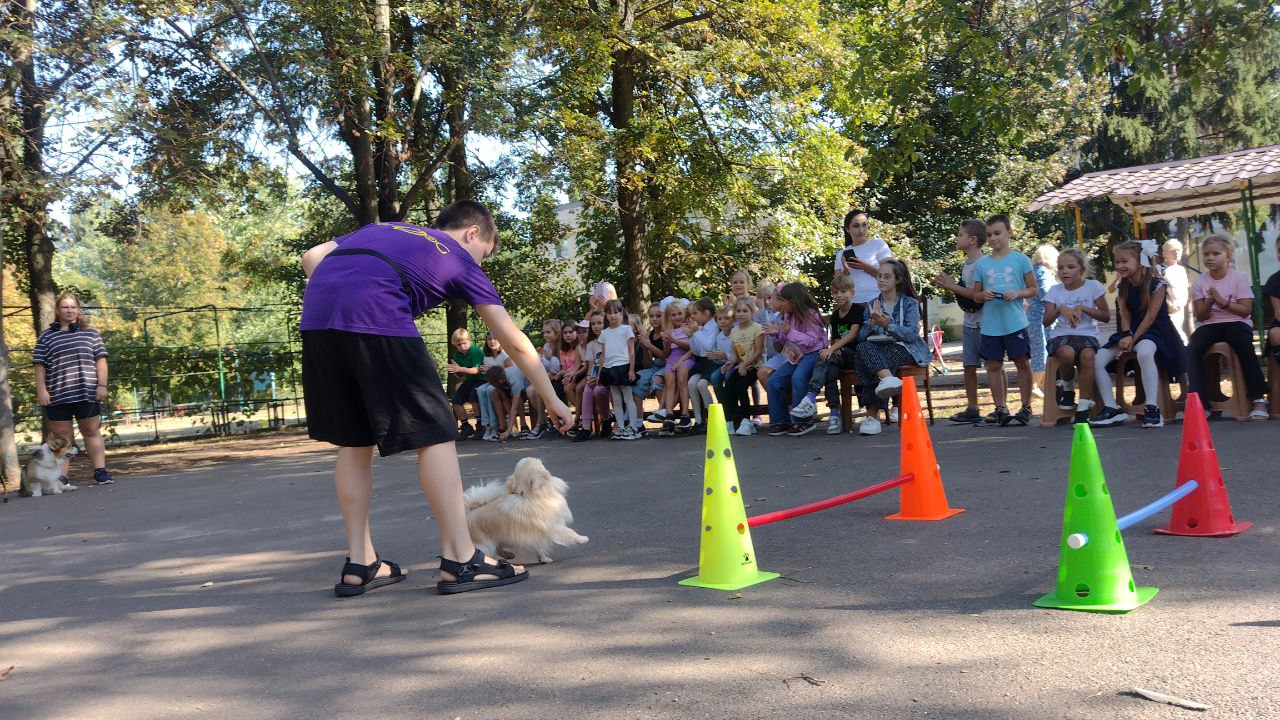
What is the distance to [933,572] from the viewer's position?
16.1ft

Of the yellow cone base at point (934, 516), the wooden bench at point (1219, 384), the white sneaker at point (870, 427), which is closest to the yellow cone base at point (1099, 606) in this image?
the yellow cone base at point (934, 516)

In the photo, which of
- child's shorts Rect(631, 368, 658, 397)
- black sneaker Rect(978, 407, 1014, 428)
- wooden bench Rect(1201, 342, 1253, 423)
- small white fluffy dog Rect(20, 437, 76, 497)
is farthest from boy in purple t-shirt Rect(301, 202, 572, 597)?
small white fluffy dog Rect(20, 437, 76, 497)

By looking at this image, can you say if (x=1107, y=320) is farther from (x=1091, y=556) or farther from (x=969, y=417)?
(x=1091, y=556)

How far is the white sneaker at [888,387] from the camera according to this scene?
33.6 feet

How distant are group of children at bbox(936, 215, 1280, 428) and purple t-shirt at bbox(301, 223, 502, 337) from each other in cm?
668

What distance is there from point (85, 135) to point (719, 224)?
11.1 metres

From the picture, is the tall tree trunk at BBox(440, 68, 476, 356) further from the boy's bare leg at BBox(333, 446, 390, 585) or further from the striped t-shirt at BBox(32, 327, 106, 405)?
the boy's bare leg at BBox(333, 446, 390, 585)

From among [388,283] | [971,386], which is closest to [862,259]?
[971,386]

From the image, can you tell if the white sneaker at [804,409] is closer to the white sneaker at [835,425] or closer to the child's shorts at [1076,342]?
the white sneaker at [835,425]

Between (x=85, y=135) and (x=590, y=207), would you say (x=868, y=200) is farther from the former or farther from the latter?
(x=85, y=135)

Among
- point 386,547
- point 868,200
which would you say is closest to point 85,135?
point 386,547

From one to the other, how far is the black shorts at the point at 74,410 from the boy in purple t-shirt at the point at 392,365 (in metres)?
8.12

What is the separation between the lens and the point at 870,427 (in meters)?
10.7

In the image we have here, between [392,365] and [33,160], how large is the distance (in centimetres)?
1259
